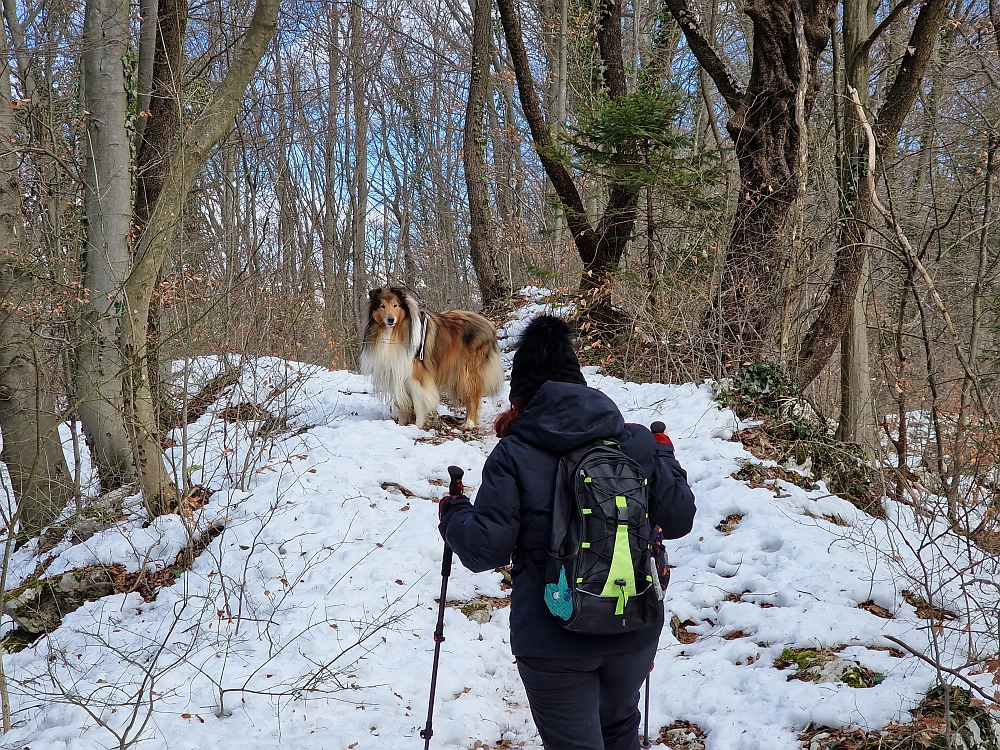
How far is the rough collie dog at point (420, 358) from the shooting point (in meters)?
8.04

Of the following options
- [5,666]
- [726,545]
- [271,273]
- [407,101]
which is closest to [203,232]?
[271,273]

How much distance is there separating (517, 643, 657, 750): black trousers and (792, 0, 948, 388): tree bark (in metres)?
6.66

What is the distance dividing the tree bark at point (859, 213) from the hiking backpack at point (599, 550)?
256 inches

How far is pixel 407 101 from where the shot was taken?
22953mm

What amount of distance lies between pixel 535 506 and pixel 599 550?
0.27 metres

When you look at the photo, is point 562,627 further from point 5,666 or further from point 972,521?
point 972,521

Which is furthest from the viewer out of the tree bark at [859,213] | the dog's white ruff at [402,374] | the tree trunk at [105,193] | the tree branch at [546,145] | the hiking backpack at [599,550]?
the tree branch at [546,145]

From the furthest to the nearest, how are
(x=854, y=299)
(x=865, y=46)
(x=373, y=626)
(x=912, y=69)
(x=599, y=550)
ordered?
1. (x=865, y=46)
2. (x=854, y=299)
3. (x=912, y=69)
4. (x=373, y=626)
5. (x=599, y=550)

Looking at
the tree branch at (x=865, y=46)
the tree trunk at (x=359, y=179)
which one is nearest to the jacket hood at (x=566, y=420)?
the tree branch at (x=865, y=46)

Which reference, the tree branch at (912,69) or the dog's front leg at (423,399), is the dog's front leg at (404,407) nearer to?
the dog's front leg at (423,399)

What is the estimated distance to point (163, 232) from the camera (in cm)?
564

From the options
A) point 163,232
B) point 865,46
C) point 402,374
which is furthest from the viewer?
point 865,46

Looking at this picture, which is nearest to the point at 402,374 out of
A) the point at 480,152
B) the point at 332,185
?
the point at 480,152

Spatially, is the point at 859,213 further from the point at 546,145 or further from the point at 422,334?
the point at 422,334
